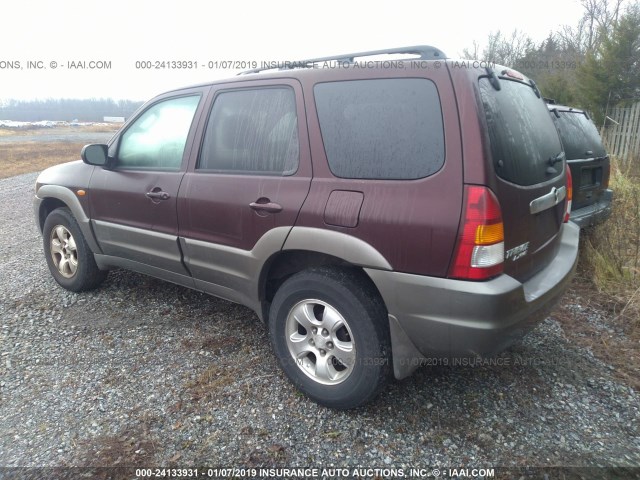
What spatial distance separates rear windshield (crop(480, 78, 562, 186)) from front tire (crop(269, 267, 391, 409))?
3.05 ft

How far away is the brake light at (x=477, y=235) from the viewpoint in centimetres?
200

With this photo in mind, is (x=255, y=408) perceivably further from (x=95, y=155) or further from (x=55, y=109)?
(x=55, y=109)

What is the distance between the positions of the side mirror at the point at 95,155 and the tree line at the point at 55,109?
32.3 meters

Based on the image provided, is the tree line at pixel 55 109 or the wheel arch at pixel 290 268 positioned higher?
the tree line at pixel 55 109

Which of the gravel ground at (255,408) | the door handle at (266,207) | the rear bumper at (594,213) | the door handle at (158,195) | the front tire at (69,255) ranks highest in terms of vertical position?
the door handle at (266,207)

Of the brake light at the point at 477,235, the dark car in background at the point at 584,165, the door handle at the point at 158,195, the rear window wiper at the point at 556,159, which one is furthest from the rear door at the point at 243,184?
the dark car in background at the point at 584,165

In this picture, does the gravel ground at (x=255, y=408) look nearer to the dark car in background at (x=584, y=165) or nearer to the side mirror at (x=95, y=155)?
the dark car in background at (x=584, y=165)

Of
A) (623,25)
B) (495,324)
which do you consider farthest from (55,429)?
(623,25)

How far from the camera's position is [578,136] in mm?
4398

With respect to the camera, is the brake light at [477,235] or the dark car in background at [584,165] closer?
the brake light at [477,235]

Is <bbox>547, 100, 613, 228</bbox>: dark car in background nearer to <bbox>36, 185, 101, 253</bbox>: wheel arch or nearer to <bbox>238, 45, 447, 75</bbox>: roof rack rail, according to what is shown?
<bbox>238, 45, 447, 75</bbox>: roof rack rail

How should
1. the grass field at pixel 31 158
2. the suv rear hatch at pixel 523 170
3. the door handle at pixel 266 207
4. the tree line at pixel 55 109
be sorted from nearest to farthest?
the suv rear hatch at pixel 523 170
the door handle at pixel 266 207
the grass field at pixel 31 158
the tree line at pixel 55 109

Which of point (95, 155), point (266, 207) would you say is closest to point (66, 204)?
point (95, 155)

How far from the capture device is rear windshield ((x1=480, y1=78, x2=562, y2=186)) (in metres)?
2.12
